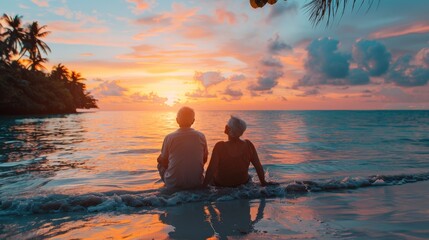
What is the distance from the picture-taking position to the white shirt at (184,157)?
5.30 meters

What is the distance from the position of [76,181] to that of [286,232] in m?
5.35

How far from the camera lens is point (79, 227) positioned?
3984mm

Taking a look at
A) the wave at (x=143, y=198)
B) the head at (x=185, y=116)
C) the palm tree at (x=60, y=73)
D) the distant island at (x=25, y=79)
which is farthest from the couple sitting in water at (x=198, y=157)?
Result: the palm tree at (x=60, y=73)

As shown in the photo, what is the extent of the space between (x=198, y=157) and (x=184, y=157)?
0.24 metres

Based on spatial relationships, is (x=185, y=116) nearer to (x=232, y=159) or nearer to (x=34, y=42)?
(x=232, y=159)

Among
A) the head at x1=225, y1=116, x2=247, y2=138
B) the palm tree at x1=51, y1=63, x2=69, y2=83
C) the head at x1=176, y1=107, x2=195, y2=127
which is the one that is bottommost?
the head at x1=225, y1=116, x2=247, y2=138

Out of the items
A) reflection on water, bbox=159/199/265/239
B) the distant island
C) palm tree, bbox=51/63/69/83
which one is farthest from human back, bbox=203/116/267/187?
palm tree, bbox=51/63/69/83

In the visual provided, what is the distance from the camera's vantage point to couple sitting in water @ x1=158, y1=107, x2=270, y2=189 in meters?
5.32

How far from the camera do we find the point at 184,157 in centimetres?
532

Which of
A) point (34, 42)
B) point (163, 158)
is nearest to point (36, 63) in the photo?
point (34, 42)

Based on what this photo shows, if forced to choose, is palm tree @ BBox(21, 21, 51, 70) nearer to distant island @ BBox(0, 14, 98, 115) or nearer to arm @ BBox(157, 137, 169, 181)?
distant island @ BBox(0, 14, 98, 115)

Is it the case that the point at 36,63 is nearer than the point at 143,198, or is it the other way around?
the point at 143,198

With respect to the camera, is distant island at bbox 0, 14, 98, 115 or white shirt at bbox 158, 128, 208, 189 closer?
white shirt at bbox 158, 128, 208, 189

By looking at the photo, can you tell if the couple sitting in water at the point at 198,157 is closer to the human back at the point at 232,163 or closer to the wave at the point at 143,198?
the human back at the point at 232,163
